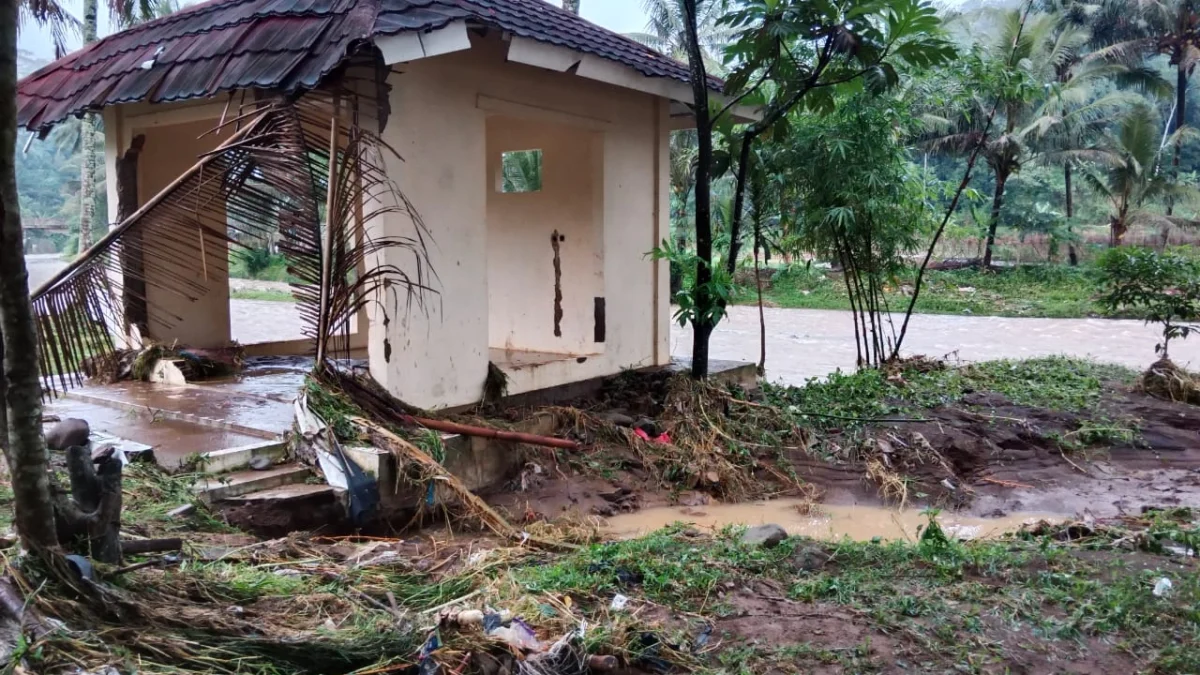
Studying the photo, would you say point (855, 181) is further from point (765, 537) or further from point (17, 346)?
point (17, 346)

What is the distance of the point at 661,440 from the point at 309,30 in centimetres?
406

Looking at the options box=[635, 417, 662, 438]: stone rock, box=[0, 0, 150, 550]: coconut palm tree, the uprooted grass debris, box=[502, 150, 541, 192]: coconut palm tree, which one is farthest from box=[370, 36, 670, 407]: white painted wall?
box=[502, 150, 541, 192]: coconut palm tree

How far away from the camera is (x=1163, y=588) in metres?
3.95

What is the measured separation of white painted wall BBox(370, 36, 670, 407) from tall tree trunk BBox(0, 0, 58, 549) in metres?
3.53

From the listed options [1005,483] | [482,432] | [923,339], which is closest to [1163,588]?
[1005,483]

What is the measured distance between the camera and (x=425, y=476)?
555cm

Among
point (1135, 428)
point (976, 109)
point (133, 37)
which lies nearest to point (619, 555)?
point (1135, 428)

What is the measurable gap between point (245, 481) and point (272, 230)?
4.71ft

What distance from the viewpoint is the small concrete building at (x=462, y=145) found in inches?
233

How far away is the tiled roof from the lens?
559 cm

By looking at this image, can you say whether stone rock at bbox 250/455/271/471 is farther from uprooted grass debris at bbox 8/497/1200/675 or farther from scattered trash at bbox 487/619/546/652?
scattered trash at bbox 487/619/546/652

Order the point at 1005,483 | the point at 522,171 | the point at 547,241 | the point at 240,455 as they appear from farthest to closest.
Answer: the point at 522,171, the point at 547,241, the point at 1005,483, the point at 240,455

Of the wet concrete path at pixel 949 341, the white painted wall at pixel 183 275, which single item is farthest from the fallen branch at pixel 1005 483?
the white painted wall at pixel 183 275

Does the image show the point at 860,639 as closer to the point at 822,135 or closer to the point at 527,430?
the point at 527,430
